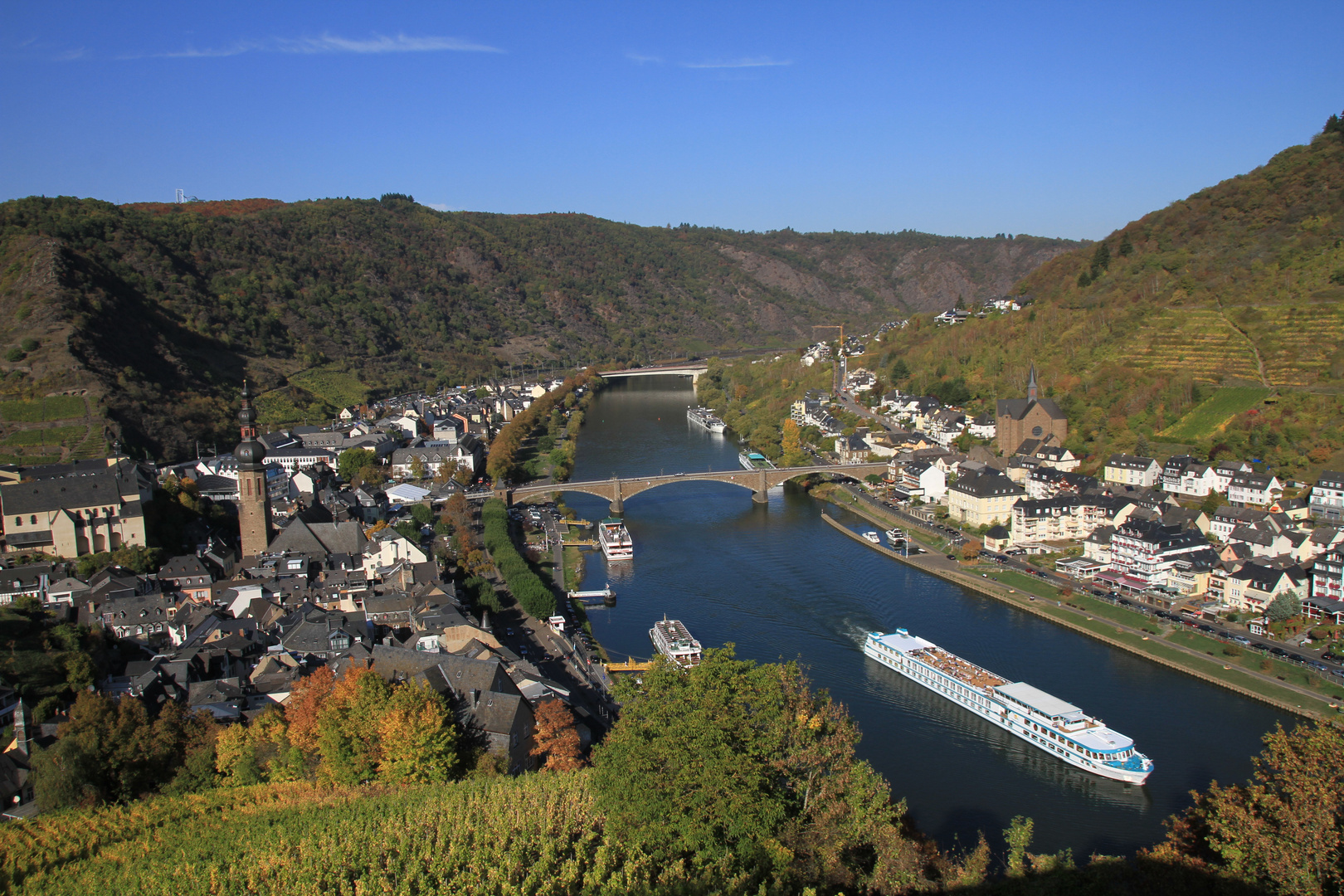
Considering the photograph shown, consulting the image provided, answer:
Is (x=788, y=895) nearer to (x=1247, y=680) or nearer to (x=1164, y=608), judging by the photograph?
(x=1247, y=680)

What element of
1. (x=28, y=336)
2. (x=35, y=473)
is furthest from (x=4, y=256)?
(x=35, y=473)

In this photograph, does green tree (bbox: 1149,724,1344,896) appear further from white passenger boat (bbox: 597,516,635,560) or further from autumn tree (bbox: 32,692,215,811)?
white passenger boat (bbox: 597,516,635,560)

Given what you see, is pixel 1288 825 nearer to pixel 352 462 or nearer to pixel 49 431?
pixel 352 462

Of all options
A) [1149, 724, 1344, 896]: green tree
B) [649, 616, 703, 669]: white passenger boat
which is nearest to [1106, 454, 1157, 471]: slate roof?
[649, 616, 703, 669]: white passenger boat

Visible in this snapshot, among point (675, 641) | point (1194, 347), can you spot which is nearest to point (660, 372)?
point (1194, 347)

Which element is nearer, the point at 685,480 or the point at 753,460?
the point at 685,480

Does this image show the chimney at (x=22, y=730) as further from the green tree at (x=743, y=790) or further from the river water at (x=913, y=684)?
the river water at (x=913, y=684)

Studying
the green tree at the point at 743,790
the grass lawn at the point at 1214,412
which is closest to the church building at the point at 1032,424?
the grass lawn at the point at 1214,412
